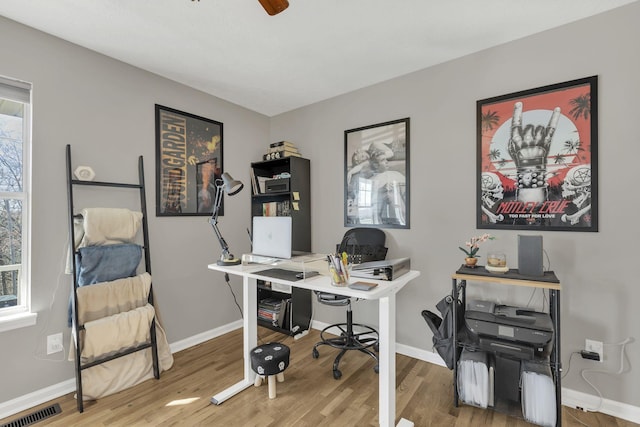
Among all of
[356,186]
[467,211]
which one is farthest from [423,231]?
[356,186]

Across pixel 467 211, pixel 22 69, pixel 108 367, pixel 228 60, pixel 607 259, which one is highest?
pixel 228 60

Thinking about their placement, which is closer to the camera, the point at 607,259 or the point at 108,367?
the point at 607,259

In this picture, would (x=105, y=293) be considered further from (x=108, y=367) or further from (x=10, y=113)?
(x=10, y=113)

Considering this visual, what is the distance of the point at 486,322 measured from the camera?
73.2 inches

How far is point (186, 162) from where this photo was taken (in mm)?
2850

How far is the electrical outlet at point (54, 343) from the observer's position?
2.06m

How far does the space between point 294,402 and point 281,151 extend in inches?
92.4

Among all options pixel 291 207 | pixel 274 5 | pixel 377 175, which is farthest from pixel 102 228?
pixel 377 175

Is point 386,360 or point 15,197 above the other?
point 15,197

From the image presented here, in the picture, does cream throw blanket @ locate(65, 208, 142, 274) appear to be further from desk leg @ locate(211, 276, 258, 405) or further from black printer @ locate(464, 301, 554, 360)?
black printer @ locate(464, 301, 554, 360)

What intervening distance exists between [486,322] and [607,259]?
88cm

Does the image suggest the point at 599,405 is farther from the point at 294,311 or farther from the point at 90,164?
the point at 90,164

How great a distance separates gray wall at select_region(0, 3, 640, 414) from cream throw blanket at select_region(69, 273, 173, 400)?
0.82 feet

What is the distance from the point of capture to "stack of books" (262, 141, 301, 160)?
326cm
